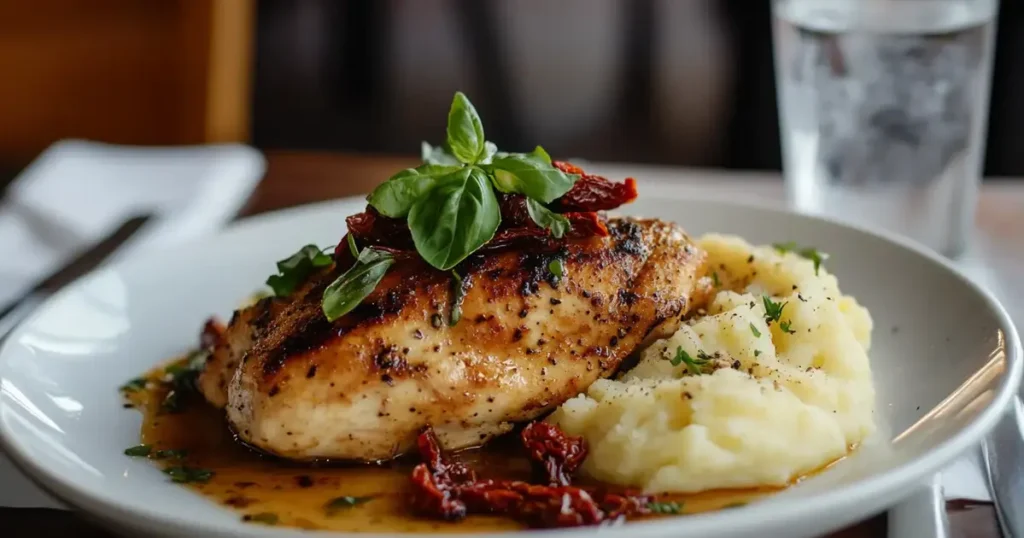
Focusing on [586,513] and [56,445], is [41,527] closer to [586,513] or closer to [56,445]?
[56,445]

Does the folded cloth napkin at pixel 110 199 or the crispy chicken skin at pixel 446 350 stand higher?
the crispy chicken skin at pixel 446 350

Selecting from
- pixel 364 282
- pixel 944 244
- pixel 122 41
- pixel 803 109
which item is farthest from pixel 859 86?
pixel 122 41

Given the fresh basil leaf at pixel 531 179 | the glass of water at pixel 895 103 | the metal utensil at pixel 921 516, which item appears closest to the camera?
the metal utensil at pixel 921 516

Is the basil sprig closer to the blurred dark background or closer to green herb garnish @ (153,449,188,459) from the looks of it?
green herb garnish @ (153,449,188,459)

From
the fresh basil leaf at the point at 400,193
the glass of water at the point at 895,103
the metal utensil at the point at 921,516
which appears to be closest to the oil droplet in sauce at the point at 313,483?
the metal utensil at the point at 921,516

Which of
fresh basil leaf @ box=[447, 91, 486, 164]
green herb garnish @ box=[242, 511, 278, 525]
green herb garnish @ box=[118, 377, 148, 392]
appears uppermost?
fresh basil leaf @ box=[447, 91, 486, 164]

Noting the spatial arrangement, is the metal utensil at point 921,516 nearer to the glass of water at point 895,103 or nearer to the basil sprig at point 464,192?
the basil sprig at point 464,192

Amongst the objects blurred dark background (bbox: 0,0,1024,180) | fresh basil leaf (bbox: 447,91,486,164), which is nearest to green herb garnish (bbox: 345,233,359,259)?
fresh basil leaf (bbox: 447,91,486,164)
